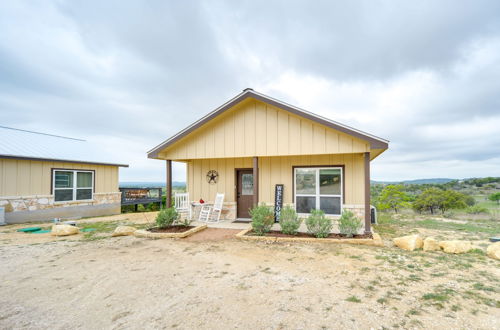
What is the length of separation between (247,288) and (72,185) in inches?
468

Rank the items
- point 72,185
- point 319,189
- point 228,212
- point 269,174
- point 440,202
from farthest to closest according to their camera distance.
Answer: point 440,202
point 72,185
point 228,212
point 269,174
point 319,189

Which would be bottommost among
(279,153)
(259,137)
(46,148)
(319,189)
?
(319,189)

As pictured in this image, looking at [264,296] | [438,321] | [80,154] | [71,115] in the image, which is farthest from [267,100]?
[71,115]

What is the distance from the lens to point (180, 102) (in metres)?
14.4

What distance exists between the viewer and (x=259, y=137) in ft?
25.1

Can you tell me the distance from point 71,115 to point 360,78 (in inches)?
684

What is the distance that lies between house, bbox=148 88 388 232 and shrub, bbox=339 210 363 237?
579mm

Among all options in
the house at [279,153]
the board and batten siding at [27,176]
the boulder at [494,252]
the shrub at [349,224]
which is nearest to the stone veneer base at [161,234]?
the house at [279,153]

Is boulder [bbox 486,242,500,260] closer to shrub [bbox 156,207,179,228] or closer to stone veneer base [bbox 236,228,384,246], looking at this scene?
stone veneer base [bbox 236,228,384,246]

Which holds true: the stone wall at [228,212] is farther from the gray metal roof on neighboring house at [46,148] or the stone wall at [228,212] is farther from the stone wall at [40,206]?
the gray metal roof on neighboring house at [46,148]

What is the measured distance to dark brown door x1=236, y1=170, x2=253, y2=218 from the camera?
30.6 ft

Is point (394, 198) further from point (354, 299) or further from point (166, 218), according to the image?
point (354, 299)

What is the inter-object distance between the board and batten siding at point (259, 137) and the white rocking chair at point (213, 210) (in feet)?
6.36

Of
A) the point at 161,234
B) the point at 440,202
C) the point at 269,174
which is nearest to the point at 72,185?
the point at 161,234
